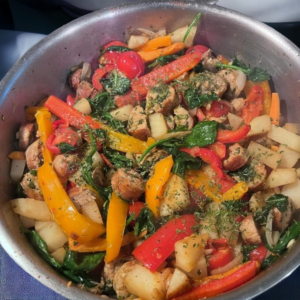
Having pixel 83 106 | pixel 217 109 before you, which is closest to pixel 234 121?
pixel 217 109

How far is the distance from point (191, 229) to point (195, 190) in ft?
0.85

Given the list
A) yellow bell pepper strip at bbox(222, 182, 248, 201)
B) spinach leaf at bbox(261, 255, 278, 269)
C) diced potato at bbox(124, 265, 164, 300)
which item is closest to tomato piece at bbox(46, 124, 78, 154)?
diced potato at bbox(124, 265, 164, 300)

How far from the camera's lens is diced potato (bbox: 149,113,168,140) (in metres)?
2.48

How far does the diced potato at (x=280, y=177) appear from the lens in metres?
2.31

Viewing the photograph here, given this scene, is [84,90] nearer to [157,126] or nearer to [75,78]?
[75,78]

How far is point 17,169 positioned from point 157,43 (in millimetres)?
1427

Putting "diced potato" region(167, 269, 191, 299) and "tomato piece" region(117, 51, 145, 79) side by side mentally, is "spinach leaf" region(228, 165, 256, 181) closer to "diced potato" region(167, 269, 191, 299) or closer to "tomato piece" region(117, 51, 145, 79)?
"diced potato" region(167, 269, 191, 299)

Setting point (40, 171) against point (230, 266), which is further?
point (40, 171)

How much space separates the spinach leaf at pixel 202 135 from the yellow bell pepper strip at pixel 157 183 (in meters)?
0.25

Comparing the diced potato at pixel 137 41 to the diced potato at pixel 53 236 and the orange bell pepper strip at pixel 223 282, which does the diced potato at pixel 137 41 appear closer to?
the diced potato at pixel 53 236

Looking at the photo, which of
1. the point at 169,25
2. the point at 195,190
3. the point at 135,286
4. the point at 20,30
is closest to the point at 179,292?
the point at 135,286

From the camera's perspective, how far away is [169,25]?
2910mm

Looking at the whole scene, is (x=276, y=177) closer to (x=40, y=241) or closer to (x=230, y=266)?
(x=230, y=266)

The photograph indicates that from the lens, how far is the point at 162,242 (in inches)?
82.0
